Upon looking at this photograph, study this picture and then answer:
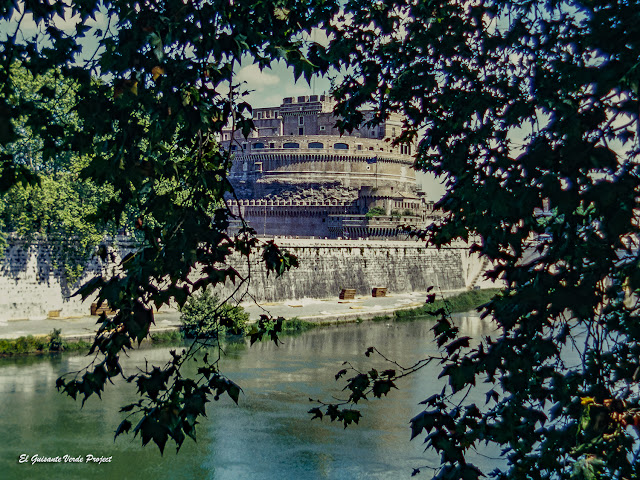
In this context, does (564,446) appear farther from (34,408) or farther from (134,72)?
(34,408)

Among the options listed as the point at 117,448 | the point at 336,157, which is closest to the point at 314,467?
the point at 117,448

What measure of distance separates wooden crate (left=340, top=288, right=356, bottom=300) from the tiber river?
992 cm

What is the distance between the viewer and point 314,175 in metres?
43.6

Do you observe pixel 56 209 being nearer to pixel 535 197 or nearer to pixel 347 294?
pixel 347 294

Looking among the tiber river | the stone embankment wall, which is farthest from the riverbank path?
the tiber river

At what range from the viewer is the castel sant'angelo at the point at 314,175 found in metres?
36.8

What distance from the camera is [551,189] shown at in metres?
2.36

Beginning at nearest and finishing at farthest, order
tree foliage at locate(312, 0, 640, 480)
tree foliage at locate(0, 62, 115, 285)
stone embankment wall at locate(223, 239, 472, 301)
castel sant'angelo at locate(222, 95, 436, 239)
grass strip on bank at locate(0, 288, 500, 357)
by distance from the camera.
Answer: tree foliage at locate(312, 0, 640, 480) → grass strip on bank at locate(0, 288, 500, 357) → tree foliage at locate(0, 62, 115, 285) → stone embankment wall at locate(223, 239, 472, 301) → castel sant'angelo at locate(222, 95, 436, 239)

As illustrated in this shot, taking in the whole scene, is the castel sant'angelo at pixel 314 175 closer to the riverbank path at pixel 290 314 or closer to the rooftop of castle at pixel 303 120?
the rooftop of castle at pixel 303 120

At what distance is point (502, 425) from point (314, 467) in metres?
6.04

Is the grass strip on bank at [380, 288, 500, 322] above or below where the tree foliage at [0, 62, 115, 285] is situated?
below

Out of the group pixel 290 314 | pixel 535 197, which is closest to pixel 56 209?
pixel 290 314

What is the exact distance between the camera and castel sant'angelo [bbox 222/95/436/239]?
3675 centimetres

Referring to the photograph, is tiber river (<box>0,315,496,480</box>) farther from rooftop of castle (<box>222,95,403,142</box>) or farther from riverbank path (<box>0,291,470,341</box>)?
rooftop of castle (<box>222,95,403,142</box>)
